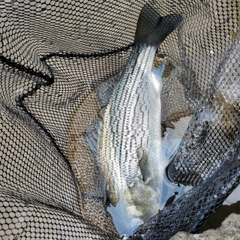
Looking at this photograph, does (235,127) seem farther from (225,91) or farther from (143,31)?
(143,31)

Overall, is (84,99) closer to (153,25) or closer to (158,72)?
(158,72)

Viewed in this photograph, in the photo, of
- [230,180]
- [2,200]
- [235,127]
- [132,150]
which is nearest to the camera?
[230,180]

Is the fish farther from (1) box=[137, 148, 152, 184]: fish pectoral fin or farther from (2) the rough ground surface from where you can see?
(2) the rough ground surface

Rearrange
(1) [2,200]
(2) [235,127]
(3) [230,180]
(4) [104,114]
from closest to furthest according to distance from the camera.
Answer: (3) [230,180]
(1) [2,200]
(2) [235,127]
(4) [104,114]

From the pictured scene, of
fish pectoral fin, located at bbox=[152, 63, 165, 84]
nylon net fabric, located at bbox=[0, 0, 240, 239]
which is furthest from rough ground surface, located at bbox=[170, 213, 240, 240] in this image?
fish pectoral fin, located at bbox=[152, 63, 165, 84]

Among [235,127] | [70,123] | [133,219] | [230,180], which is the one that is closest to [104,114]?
[70,123]

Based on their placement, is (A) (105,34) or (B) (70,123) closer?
(A) (105,34)
